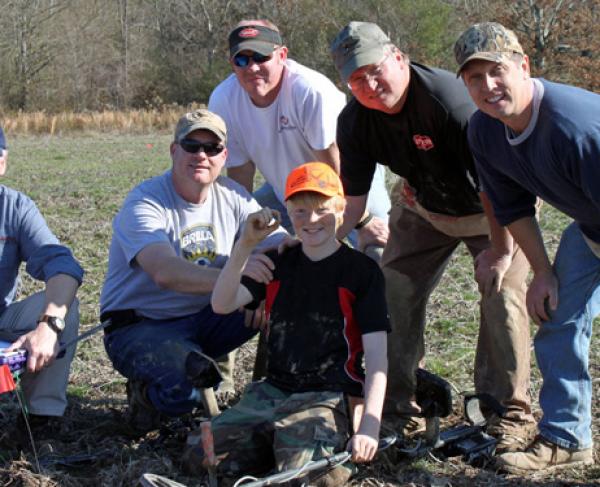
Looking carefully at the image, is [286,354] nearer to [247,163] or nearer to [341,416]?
[341,416]

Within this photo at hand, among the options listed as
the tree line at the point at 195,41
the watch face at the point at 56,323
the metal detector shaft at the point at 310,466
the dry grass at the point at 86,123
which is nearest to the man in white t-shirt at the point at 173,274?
the watch face at the point at 56,323

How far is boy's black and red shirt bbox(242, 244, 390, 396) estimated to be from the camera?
14.0ft

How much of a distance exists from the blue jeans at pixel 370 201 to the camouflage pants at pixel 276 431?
189 cm

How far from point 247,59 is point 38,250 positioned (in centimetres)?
171

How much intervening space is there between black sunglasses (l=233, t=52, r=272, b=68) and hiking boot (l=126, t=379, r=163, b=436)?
2.03 meters

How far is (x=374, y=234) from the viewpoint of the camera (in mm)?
5598

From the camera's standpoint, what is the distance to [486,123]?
14.0ft

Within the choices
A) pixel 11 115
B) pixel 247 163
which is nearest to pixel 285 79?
pixel 247 163

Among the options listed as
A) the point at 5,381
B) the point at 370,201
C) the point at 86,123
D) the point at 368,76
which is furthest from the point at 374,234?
the point at 86,123

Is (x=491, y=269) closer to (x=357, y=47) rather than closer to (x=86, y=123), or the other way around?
(x=357, y=47)

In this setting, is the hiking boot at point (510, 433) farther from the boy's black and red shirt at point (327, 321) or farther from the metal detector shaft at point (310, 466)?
the metal detector shaft at point (310, 466)

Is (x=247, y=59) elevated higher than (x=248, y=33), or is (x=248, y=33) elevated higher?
(x=248, y=33)

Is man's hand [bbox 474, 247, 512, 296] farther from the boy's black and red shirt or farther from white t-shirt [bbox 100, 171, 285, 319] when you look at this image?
white t-shirt [bbox 100, 171, 285, 319]

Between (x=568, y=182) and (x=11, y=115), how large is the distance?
112 ft
